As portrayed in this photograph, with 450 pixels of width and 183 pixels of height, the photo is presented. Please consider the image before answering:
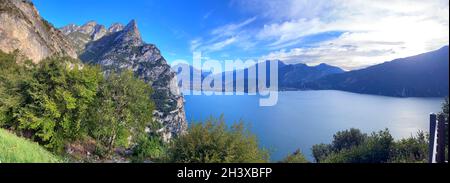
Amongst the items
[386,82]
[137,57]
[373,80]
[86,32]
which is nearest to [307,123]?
[137,57]

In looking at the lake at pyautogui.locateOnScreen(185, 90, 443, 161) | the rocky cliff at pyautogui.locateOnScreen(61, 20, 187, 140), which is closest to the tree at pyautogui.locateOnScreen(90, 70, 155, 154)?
the lake at pyautogui.locateOnScreen(185, 90, 443, 161)

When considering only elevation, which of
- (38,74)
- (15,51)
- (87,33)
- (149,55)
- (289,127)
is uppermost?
(87,33)

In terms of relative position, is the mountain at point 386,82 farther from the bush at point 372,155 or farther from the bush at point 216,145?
the bush at point 216,145

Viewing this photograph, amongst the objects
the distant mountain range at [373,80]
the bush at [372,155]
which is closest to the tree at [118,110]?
the bush at [372,155]

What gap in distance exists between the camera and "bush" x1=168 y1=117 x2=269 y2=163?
469 centimetres

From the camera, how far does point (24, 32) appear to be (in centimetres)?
4750

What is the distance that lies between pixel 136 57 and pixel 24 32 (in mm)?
34282

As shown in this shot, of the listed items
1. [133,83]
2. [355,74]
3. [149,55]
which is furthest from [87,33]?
[355,74]

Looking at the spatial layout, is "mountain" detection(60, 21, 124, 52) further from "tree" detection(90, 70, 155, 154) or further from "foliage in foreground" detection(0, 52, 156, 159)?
"foliage in foreground" detection(0, 52, 156, 159)

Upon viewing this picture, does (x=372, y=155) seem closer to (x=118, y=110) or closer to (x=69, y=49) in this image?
(x=118, y=110)

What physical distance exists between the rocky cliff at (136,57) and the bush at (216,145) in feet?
128

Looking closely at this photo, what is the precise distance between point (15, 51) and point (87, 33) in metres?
68.3

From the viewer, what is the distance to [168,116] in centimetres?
5650
